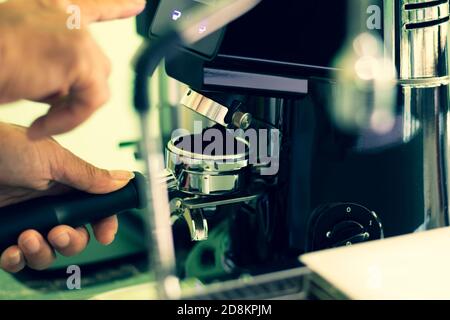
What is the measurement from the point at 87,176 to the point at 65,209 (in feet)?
0.30

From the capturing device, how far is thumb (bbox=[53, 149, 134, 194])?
0.57 meters

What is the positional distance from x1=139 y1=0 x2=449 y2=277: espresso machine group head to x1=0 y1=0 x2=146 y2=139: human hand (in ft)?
0.33

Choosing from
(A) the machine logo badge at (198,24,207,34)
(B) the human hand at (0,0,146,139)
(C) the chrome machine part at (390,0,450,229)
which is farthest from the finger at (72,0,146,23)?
(C) the chrome machine part at (390,0,450,229)

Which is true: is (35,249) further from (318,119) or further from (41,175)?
(318,119)

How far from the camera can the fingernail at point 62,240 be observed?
1.82 ft

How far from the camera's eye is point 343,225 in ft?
1.90

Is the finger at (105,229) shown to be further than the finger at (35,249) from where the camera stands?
Yes

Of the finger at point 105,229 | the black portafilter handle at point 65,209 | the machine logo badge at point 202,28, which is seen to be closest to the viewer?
the machine logo badge at point 202,28

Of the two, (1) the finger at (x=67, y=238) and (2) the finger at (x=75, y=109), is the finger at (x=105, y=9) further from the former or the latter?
(1) the finger at (x=67, y=238)

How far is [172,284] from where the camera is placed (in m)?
0.42

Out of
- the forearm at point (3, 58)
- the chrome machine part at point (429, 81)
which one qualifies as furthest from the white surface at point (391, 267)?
the forearm at point (3, 58)

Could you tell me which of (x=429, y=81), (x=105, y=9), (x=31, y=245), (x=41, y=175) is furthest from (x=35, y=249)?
(x=429, y=81)
